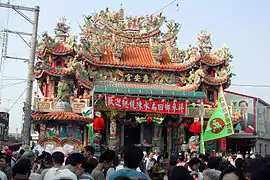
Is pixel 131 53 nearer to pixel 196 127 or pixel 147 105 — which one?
pixel 147 105

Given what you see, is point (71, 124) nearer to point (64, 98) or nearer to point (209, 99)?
point (64, 98)

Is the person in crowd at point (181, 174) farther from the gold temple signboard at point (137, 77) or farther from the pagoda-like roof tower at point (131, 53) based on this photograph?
the gold temple signboard at point (137, 77)

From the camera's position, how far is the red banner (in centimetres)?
2242

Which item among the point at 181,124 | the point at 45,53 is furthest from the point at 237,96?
the point at 45,53

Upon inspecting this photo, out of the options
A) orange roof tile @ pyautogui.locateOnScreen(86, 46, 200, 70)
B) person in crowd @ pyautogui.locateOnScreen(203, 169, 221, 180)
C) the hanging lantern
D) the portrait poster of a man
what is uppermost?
orange roof tile @ pyautogui.locateOnScreen(86, 46, 200, 70)

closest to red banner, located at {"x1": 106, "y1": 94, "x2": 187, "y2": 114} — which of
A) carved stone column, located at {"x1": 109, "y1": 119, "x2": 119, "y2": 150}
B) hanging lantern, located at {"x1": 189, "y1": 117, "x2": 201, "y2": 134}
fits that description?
hanging lantern, located at {"x1": 189, "y1": 117, "x2": 201, "y2": 134}

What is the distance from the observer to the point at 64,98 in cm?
2369

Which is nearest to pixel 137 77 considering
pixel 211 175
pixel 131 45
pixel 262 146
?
pixel 131 45

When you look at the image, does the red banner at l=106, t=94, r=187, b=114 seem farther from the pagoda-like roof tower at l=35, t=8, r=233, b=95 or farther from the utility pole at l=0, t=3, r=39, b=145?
the utility pole at l=0, t=3, r=39, b=145

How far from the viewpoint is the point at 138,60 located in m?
25.7

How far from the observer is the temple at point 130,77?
2312 centimetres

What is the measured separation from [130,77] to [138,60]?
126 centimetres

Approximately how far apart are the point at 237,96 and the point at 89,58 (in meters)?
12.9

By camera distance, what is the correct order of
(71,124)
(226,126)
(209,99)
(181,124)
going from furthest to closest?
1. (209,99)
2. (181,124)
3. (226,126)
4. (71,124)
